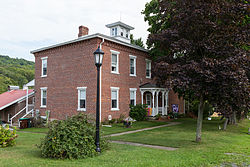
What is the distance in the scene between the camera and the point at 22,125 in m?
17.5

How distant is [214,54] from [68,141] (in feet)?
23.1

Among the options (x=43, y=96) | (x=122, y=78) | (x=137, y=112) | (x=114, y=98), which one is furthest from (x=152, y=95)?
(x=43, y=96)

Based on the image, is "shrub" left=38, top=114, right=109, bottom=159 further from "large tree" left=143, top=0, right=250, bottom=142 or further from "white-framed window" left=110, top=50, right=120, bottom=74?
"white-framed window" left=110, top=50, right=120, bottom=74

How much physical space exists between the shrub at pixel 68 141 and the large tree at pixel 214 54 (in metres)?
4.05

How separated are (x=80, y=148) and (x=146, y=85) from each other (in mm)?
15180

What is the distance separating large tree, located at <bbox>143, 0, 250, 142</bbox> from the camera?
862 cm

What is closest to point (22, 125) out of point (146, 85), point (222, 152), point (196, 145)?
point (146, 85)

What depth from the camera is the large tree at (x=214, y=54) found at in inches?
340

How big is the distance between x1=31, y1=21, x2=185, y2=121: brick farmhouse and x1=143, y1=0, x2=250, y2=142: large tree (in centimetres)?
803

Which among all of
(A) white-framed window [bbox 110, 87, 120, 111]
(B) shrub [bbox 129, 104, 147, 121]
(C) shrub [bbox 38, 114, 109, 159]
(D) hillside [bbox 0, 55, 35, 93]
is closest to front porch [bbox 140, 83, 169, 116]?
(B) shrub [bbox 129, 104, 147, 121]

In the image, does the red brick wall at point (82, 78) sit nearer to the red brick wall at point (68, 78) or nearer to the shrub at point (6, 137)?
the red brick wall at point (68, 78)

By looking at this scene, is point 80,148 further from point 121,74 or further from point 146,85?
point 146,85

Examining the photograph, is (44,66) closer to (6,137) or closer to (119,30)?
(119,30)

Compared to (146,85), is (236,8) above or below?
above
